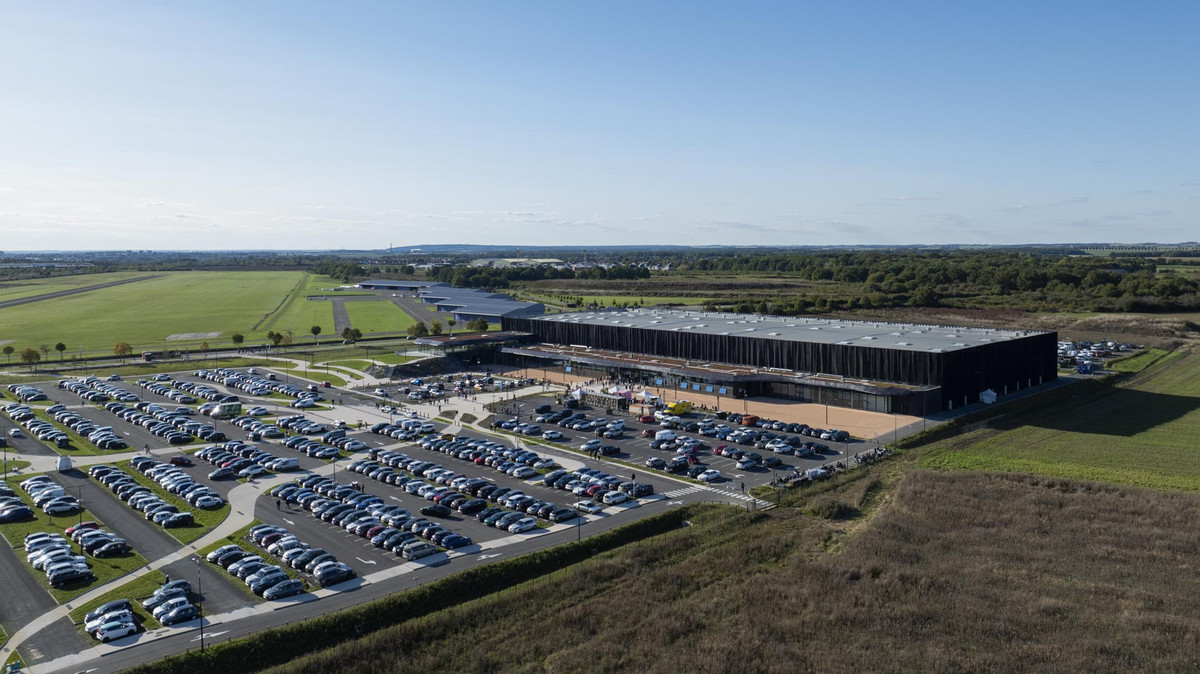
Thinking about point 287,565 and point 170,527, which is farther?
point 170,527

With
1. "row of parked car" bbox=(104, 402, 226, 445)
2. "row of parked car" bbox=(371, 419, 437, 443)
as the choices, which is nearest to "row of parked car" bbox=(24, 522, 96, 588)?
"row of parked car" bbox=(104, 402, 226, 445)

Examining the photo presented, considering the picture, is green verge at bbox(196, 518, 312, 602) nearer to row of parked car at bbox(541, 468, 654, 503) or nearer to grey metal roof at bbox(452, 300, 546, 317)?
row of parked car at bbox(541, 468, 654, 503)

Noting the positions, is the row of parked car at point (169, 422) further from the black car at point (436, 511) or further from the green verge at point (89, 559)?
the black car at point (436, 511)

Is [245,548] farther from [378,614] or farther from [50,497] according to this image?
[50,497]

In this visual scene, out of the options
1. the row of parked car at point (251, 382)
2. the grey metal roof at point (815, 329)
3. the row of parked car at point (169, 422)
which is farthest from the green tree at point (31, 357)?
the grey metal roof at point (815, 329)

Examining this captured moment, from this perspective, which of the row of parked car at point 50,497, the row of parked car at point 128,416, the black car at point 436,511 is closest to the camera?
the black car at point 436,511

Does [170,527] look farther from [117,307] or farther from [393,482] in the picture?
[117,307]

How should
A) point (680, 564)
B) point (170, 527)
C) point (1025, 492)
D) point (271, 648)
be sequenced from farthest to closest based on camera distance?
point (1025, 492)
point (170, 527)
point (680, 564)
point (271, 648)

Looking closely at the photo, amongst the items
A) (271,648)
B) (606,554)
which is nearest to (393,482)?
(606,554)
